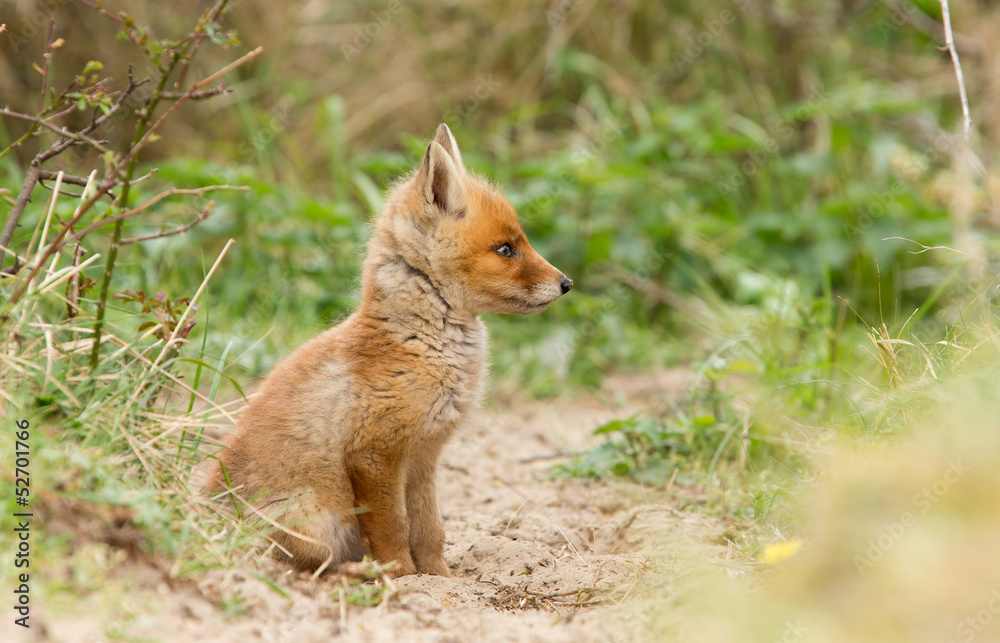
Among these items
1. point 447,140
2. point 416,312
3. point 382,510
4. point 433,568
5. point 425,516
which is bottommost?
point 433,568

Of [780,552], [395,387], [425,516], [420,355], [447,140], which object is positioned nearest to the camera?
[780,552]

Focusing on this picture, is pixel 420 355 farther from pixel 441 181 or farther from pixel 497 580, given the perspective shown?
pixel 497 580

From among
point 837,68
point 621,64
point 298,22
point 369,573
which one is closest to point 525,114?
point 621,64

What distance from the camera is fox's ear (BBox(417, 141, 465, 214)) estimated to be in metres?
3.77

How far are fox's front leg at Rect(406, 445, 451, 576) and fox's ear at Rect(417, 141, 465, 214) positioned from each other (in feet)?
3.63

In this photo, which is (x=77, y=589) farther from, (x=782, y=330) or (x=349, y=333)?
(x=782, y=330)

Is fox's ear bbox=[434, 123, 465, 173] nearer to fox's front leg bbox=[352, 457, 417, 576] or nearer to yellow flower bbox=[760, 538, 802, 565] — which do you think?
fox's front leg bbox=[352, 457, 417, 576]

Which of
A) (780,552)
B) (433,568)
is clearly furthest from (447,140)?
(780,552)

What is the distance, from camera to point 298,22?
9250mm

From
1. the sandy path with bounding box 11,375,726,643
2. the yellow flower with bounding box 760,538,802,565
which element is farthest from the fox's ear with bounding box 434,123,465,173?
the yellow flower with bounding box 760,538,802,565

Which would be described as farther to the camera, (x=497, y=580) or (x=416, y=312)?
(x=416, y=312)

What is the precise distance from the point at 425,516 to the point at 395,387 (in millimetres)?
673

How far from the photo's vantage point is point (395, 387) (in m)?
3.53

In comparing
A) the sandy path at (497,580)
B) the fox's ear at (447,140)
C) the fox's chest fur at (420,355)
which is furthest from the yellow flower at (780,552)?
the fox's ear at (447,140)
